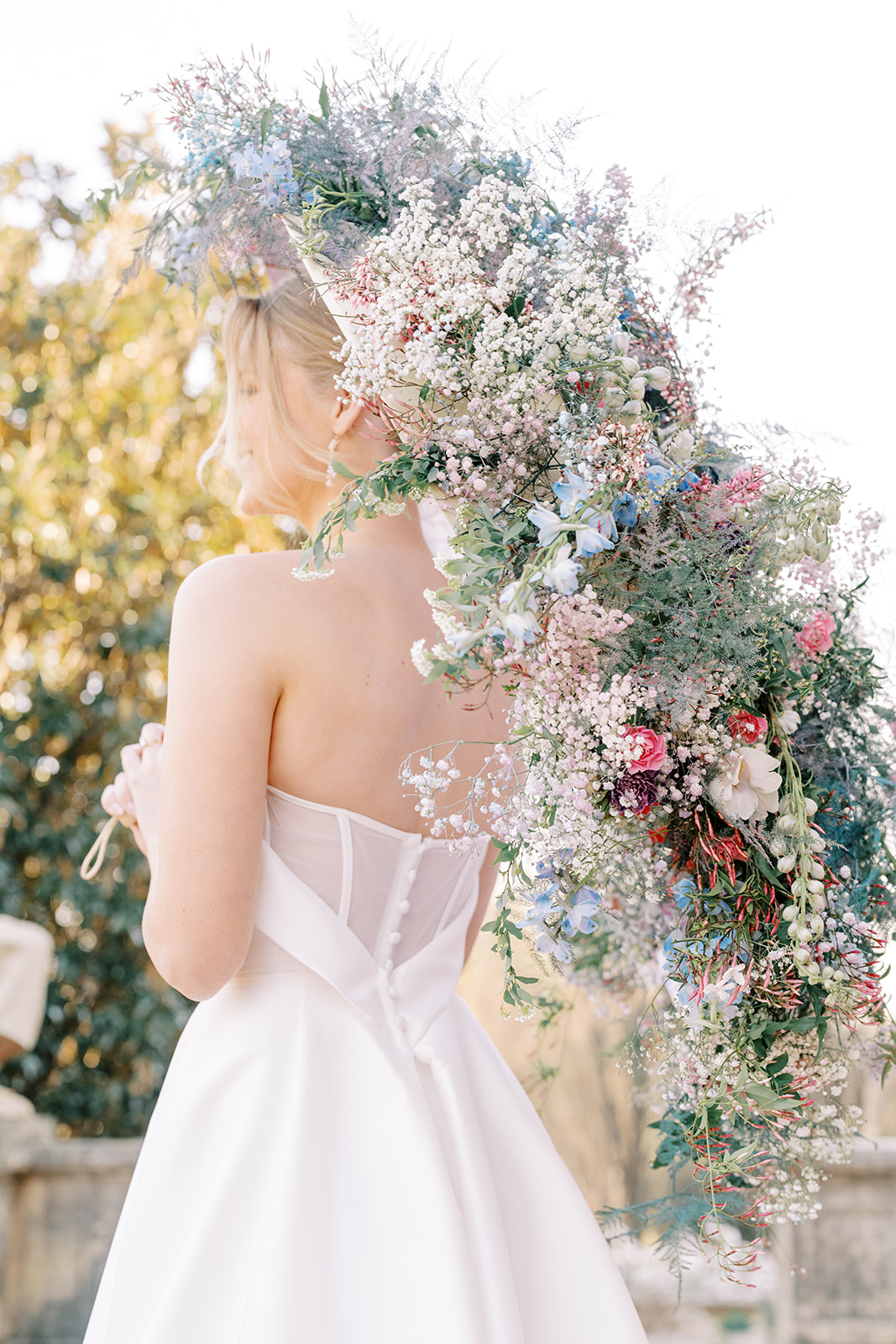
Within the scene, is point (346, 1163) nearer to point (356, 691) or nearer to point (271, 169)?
point (356, 691)

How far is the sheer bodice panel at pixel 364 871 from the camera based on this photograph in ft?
4.73

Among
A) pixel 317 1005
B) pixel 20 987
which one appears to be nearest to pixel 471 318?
pixel 317 1005

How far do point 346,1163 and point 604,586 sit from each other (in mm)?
746

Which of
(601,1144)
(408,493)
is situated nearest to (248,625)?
(408,493)

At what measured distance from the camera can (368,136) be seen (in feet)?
4.83

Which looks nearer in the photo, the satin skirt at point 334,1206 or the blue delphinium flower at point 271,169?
the satin skirt at point 334,1206

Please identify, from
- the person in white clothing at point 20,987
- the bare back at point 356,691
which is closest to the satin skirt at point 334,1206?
the bare back at point 356,691

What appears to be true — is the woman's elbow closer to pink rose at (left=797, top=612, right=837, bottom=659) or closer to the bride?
the bride

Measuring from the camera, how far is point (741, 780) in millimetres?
1348

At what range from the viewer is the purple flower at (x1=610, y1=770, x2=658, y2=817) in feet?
4.15

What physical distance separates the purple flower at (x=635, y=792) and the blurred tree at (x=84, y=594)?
164 inches

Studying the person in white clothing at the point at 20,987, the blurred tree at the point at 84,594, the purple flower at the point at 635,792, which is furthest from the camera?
the blurred tree at the point at 84,594

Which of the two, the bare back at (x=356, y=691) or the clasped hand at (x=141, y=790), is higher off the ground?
the bare back at (x=356, y=691)

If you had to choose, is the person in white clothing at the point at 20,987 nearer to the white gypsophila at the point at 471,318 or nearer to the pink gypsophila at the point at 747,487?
the white gypsophila at the point at 471,318
